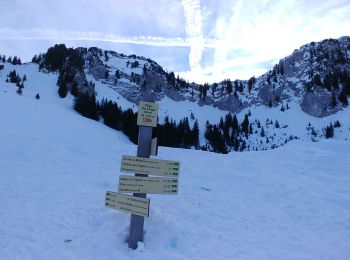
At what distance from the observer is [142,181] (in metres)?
8.60

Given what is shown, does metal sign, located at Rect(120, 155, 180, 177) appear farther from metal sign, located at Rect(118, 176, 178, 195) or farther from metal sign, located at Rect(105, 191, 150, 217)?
metal sign, located at Rect(105, 191, 150, 217)

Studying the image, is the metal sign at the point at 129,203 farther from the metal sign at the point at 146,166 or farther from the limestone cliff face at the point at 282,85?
the limestone cliff face at the point at 282,85

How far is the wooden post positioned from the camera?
8688 millimetres

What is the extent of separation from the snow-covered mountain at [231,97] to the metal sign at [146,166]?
94.6 meters

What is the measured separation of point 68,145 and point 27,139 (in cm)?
211

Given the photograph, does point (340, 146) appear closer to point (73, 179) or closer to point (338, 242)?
point (338, 242)

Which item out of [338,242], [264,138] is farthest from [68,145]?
[264,138]

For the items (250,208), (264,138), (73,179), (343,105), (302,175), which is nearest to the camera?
(250,208)

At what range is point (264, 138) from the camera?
144m

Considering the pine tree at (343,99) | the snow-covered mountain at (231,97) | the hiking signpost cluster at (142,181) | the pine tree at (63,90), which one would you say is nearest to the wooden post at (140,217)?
the hiking signpost cluster at (142,181)

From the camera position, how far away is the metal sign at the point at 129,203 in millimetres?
8461

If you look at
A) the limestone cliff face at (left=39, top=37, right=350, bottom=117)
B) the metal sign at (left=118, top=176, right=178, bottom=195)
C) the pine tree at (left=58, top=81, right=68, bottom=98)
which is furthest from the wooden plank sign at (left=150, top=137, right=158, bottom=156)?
the limestone cliff face at (left=39, top=37, right=350, bottom=117)

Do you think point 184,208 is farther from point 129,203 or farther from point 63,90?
point 63,90

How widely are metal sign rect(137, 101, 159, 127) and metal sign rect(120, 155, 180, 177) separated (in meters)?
0.91
